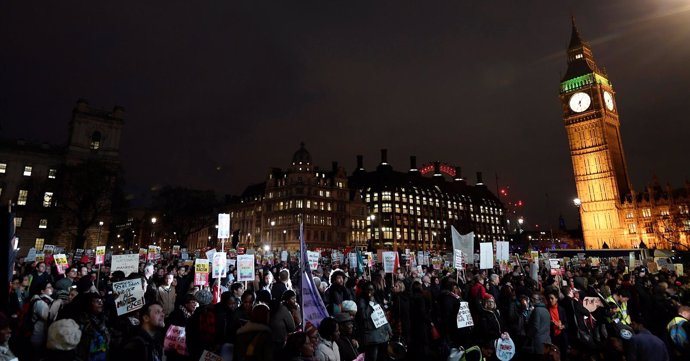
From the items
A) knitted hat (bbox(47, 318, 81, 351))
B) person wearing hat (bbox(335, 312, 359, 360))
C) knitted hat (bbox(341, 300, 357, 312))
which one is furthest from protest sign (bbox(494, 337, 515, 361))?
knitted hat (bbox(47, 318, 81, 351))

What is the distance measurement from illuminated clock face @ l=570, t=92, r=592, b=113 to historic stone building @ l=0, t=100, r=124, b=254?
10321 centimetres

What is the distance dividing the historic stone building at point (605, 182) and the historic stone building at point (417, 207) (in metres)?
29.9

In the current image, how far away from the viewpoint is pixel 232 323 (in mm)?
6266

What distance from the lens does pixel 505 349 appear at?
22.7ft

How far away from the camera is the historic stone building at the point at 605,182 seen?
76500mm

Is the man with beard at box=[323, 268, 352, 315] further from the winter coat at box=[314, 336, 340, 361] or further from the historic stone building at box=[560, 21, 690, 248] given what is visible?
the historic stone building at box=[560, 21, 690, 248]

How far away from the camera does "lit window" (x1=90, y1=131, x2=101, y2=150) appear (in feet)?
202

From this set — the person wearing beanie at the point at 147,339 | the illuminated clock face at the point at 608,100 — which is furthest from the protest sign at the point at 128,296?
the illuminated clock face at the point at 608,100

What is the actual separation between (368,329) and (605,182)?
101685 mm

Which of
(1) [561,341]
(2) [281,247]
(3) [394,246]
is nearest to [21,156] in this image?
(2) [281,247]

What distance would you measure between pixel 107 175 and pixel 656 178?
107711 mm

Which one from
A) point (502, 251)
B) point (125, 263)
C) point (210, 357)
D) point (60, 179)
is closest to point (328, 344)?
point (210, 357)

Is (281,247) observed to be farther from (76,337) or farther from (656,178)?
(656,178)

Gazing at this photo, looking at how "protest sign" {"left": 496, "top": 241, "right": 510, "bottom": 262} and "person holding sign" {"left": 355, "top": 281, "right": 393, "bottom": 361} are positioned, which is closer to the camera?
"person holding sign" {"left": 355, "top": 281, "right": 393, "bottom": 361}
